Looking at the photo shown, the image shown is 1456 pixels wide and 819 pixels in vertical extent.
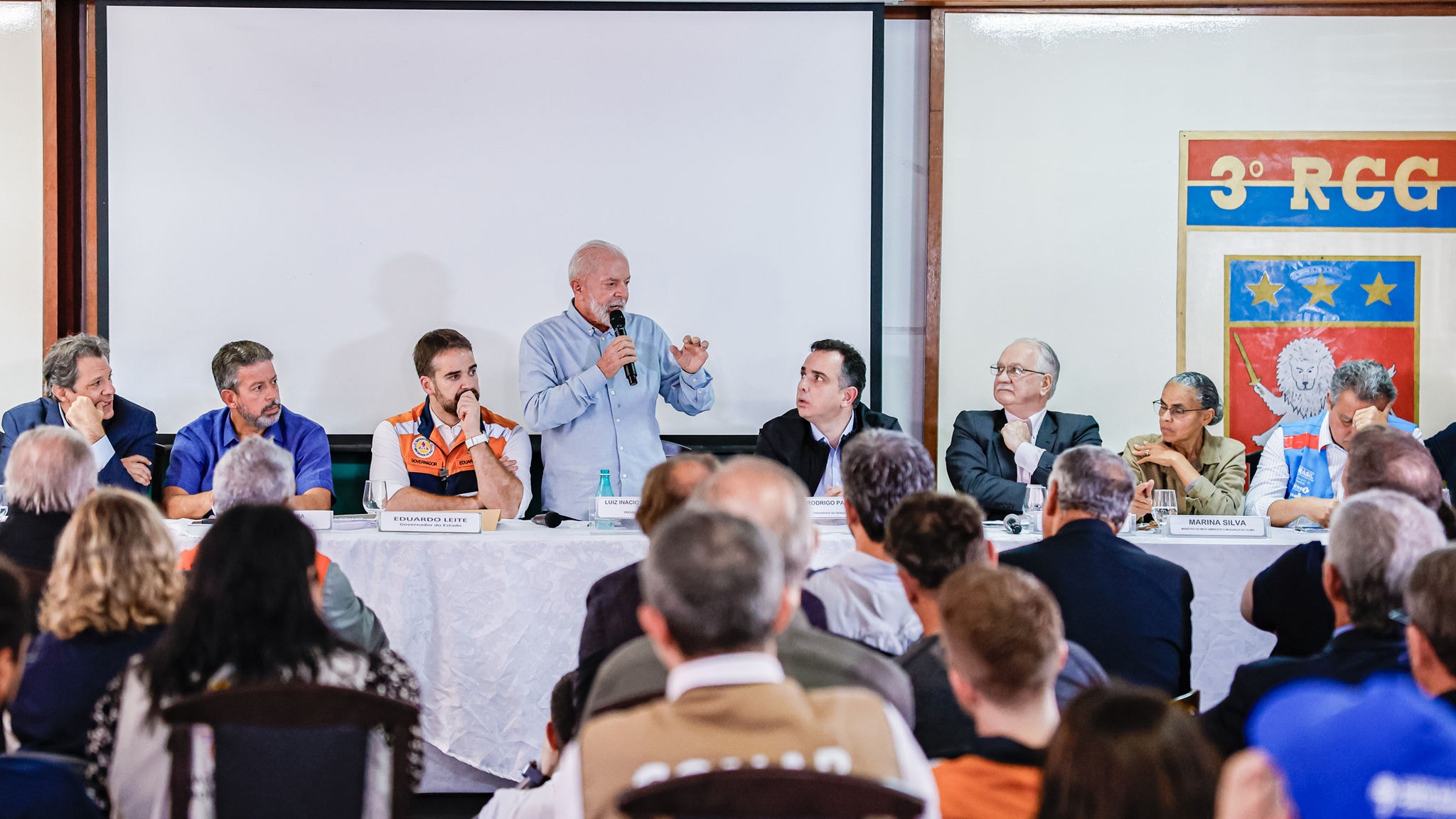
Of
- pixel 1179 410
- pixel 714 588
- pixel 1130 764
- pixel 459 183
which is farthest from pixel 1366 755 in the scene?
pixel 459 183

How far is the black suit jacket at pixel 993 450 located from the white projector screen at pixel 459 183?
26.8 inches

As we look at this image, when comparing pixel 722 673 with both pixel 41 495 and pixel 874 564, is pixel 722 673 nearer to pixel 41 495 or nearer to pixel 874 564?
pixel 874 564

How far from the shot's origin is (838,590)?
1.92 metres

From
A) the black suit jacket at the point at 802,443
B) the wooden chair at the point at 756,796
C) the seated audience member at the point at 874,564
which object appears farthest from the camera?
the black suit jacket at the point at 802,443

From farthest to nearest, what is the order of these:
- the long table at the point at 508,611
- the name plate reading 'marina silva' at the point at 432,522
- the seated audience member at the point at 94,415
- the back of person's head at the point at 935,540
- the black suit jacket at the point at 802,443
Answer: the black suit jacket at the point at 802,443
the seated audience member at the point at 94,415
the name plate reading 'marina silva' at the point at 432,522
the long table at the point at 508,611
the back of person's head at the point at 935,540

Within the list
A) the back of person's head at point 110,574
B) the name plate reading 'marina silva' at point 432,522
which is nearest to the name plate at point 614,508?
the name plate reading 'marina silva' at point 432,522

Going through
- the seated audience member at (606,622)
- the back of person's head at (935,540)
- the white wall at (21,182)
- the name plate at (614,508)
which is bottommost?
the seated audience member at (606,622)

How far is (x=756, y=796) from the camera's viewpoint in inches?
38.9

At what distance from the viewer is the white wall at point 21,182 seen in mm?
4191

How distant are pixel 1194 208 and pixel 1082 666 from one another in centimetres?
322

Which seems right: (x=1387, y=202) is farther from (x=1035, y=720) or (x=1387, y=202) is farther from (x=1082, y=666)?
(x=1035, y=720)

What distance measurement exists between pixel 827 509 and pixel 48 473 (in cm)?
175

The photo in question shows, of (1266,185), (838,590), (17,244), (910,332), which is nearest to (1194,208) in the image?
(1266,185)

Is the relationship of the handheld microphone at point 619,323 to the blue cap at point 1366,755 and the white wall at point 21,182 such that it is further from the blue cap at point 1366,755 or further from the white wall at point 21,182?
the blue cap at point 1366,755
